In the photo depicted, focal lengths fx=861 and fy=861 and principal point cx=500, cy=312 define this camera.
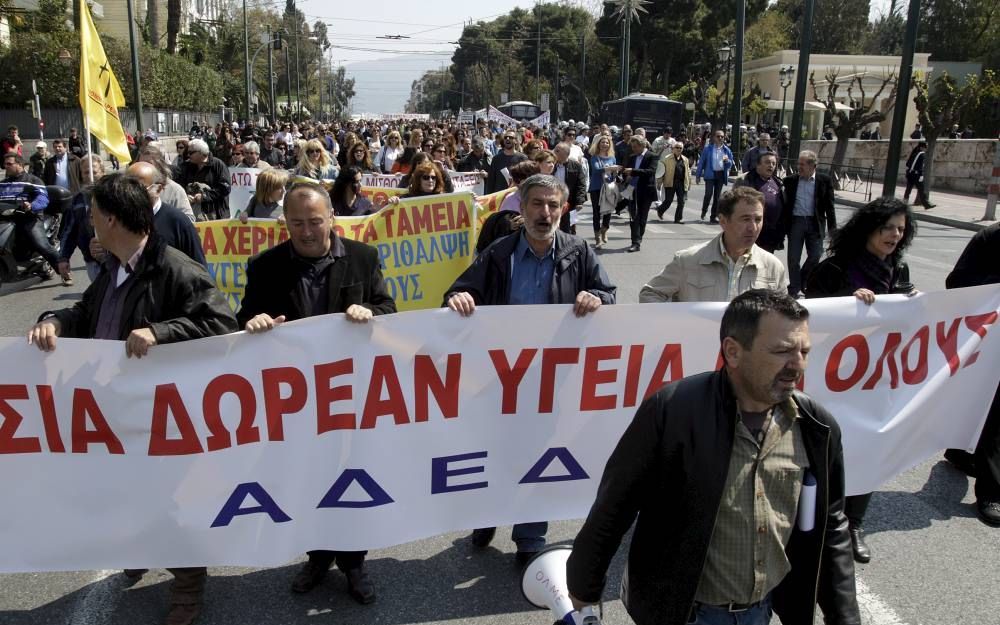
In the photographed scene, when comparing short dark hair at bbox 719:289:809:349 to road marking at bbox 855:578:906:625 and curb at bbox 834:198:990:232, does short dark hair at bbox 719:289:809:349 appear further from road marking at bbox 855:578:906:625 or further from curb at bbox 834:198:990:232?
curb at bbox 834:198:990:232

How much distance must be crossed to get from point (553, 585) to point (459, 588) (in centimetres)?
148

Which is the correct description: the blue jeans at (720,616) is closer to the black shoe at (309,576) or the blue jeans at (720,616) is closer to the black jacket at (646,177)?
the black shoe at (309,576)

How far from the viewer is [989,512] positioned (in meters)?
4.47

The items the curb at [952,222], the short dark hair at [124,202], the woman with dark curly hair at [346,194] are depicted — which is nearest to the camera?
the short dark hair at [124,202]

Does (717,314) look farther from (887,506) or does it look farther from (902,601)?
(887,506)

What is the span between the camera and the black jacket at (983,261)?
15.1 feet

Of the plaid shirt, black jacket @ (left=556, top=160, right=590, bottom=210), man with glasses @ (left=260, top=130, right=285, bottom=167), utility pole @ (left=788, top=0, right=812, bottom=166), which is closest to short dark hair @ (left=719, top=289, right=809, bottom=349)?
the plaid shirt

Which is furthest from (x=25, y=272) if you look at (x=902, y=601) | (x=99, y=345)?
(x=902, y=601)

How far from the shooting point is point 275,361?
3432 mm

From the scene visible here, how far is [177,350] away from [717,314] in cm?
227

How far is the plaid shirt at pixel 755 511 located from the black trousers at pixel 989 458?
113 inches

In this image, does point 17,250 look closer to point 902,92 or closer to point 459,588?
point 459,588

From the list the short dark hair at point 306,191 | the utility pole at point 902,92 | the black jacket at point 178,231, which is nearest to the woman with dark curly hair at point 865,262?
the short dark hair at point 306,191

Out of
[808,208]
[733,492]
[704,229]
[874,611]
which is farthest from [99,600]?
[704,229]
